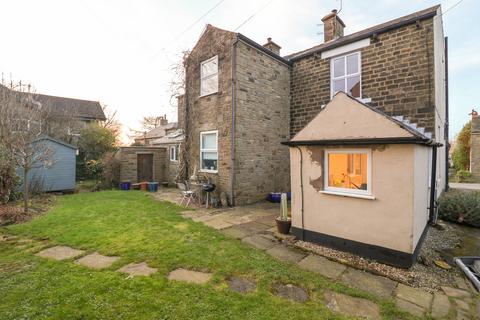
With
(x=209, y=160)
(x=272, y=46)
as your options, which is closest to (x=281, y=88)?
(x=272, y=46)

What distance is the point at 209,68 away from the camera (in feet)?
33.4

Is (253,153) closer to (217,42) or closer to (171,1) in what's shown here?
(217,42)

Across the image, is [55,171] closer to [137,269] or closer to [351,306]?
[137,269]

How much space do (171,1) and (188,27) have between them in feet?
5.13

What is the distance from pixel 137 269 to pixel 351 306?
3403mm

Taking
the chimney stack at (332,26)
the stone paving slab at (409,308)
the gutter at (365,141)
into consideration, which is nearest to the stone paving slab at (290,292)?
the stone paving slab at (409,308)

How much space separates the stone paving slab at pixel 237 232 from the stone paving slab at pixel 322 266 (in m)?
1.74

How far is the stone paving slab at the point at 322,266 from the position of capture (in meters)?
3.88

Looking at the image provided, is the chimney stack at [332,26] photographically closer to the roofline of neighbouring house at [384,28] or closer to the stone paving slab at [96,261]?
the roofline of neighbouring house at [384,28]

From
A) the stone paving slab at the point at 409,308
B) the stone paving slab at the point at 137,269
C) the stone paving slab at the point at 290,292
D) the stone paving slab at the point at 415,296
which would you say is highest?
the stone paving slab at the point at 137,269

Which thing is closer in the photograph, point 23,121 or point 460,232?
point 460,232

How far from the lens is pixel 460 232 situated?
624cm

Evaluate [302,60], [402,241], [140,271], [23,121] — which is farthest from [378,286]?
[23,121]

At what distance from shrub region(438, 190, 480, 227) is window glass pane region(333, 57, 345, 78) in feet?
19.2
